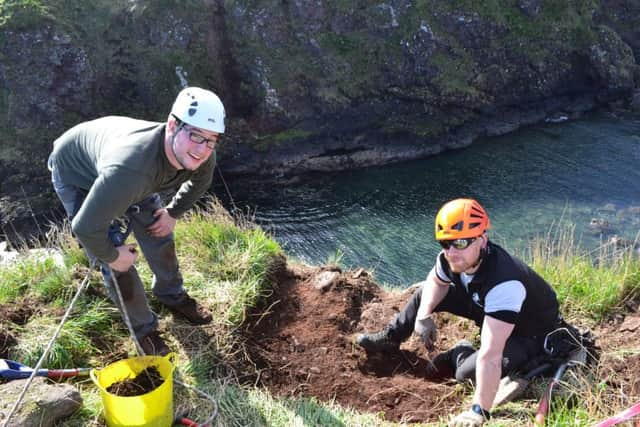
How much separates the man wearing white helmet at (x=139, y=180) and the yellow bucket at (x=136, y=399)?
636 mm

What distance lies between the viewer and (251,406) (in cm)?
415

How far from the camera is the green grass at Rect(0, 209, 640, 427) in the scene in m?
4.03

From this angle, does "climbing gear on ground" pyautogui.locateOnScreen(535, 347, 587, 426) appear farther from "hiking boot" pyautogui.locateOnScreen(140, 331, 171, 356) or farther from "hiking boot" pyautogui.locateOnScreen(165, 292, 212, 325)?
"hiking boot" pyautogui.locateOnScreen(140, 331, 171, 356)

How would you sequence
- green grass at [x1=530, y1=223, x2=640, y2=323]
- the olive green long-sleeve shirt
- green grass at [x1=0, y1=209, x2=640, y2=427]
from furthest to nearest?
green grass at [x1=530, y1=223, x2=640, y2=323], green grass at [x1=0, y1=209, x2=640, y2=427], the olive green long-sleeve shirt

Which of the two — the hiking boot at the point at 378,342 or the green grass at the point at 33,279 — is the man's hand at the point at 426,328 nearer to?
the hiking boot at the point at 378,342

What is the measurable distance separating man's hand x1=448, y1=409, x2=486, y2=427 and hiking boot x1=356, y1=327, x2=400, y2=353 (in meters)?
1.20

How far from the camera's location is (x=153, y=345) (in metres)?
4.53

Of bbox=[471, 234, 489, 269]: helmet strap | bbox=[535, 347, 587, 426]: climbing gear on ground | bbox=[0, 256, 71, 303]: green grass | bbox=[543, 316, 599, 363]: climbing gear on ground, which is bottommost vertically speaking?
bbox=[535, 347, 587, 426]: climbing gear on ground

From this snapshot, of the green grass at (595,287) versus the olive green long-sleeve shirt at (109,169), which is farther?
the green grass at (595,287)

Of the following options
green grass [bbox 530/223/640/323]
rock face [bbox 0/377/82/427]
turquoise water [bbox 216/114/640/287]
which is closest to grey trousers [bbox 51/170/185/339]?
rock face [bbox 0/377/82/427]

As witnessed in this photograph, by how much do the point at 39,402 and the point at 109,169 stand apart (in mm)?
1708

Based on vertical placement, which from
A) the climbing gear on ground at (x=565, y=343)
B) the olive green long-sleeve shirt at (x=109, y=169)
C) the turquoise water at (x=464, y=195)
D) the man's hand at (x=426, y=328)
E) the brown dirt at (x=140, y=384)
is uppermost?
the olive green long-sleeve shirt at (x=109, y=169)

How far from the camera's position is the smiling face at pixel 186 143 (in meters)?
3.45

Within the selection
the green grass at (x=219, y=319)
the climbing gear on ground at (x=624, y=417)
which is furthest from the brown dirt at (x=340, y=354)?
the climbing gear on ground at (x=624, y=417)
